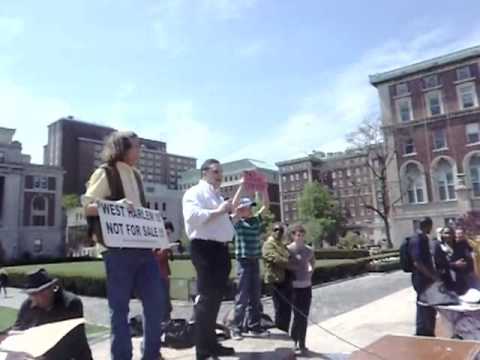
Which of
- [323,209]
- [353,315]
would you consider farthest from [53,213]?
[353,315]

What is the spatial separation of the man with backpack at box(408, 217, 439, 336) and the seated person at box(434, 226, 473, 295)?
0.48 m

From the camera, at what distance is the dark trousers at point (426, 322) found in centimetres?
511

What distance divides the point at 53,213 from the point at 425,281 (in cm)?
Result: 6114

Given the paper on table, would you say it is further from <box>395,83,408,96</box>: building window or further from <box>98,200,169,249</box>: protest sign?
<box>395,83,408,96</box>: building window

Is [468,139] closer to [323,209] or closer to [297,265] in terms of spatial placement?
[323,209]

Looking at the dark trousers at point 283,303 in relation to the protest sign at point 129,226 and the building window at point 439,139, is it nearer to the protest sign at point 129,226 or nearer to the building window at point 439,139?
the protest sign at point 129,226

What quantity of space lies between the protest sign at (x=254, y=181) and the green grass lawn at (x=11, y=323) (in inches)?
182

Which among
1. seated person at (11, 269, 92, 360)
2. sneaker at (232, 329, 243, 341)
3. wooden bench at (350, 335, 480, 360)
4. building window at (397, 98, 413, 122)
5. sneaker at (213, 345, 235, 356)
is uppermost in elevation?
building window at (397, 98, 413, 122)

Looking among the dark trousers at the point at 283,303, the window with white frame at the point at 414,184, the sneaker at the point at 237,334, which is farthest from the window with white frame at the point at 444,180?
the sneaker at the point at 237,334

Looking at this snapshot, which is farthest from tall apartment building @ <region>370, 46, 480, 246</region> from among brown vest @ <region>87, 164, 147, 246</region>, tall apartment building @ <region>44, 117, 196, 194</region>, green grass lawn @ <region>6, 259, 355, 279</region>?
tall apartment building @ <region>44, 117, 196, 194</region>

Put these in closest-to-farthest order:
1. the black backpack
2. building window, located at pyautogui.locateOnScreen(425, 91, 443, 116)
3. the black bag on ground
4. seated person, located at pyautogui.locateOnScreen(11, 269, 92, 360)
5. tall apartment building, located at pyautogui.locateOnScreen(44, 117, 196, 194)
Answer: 1. seated person, located at pyautogui.locateOnScreen(11, 269, 92, 360)
2. the black bag on ground
3. the black backpack
4. building window, located at pyautogui.locateOnScreen(425, 91, 443, 116)
5. tall apartment building, located at pyautogui.locateOnScreen(44, 117, 196, 194)

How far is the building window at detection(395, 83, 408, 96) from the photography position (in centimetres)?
4184

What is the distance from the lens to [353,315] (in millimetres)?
8461

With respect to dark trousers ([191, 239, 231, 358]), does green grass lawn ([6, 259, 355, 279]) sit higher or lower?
lower
